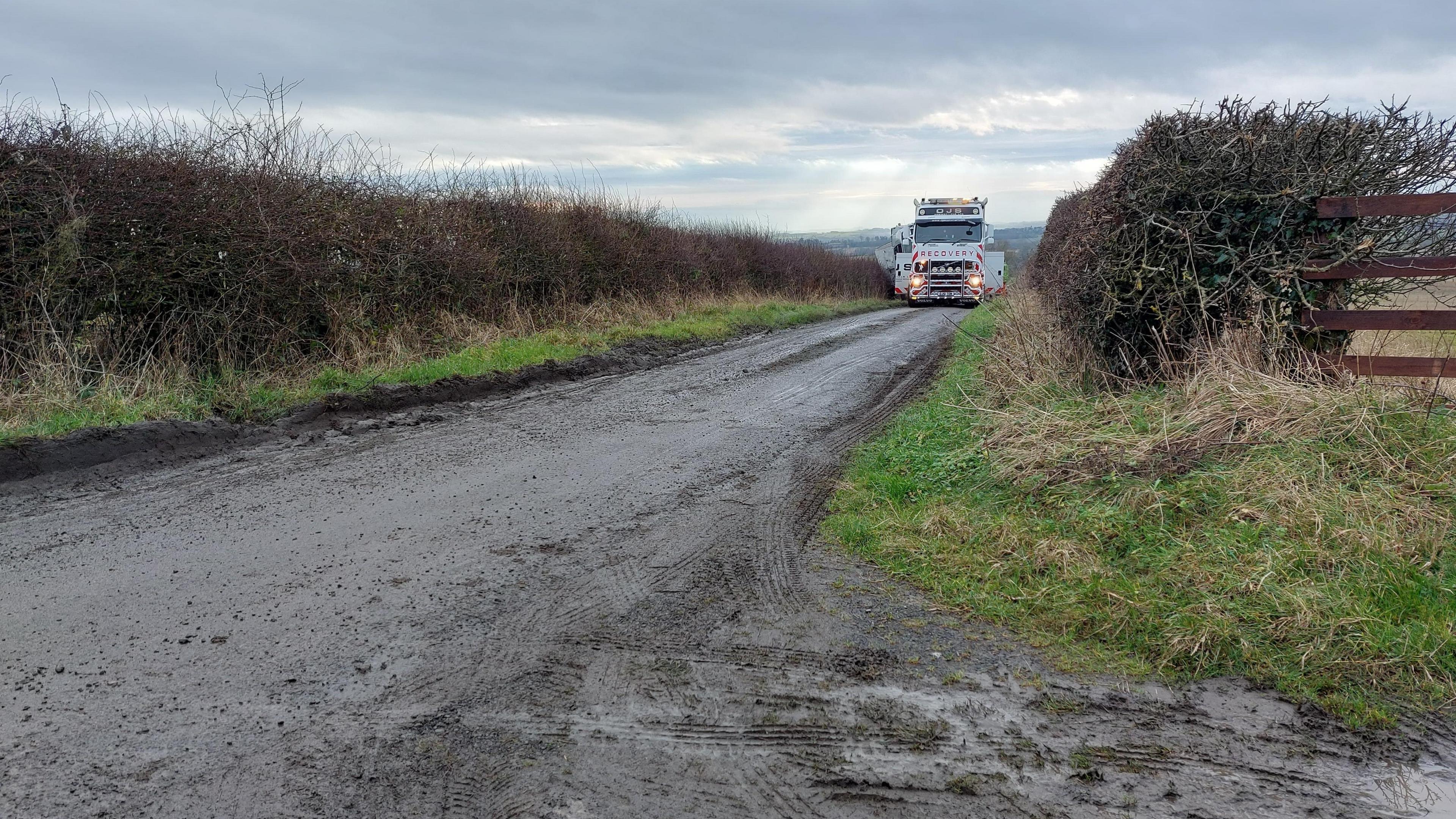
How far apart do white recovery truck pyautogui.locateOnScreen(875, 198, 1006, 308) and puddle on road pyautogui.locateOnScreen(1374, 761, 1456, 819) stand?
2955 centimetres

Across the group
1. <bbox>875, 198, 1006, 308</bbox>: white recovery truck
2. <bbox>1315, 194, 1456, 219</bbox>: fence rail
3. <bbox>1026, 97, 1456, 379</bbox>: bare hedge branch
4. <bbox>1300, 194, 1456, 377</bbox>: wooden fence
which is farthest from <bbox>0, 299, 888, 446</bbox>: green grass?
<bbox>875, 198, 1006, 308</bbox>: white recovery truck

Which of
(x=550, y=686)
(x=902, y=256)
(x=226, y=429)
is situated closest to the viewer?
(x=550, y=686)

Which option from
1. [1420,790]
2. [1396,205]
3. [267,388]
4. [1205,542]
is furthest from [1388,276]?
[267,388]

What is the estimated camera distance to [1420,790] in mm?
Result: 2812

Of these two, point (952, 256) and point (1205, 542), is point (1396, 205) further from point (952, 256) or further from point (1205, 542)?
point (952, 256)

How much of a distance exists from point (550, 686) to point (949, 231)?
31678 mm

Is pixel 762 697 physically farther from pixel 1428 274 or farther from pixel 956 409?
pixel 1428 274

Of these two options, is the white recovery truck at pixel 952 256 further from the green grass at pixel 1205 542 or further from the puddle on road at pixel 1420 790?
the puddle on road at pixel 1420 790

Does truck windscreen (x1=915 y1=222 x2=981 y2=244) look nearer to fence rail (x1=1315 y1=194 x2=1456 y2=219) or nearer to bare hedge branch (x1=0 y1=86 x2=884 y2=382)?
bare hedge branch (x1=0 y1=86 x2=884 y2=382)

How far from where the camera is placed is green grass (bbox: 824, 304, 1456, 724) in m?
3.58

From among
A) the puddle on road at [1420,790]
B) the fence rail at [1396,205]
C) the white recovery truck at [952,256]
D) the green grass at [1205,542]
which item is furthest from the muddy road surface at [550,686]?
the white recovery truck at [952,256]

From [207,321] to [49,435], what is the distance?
→ 9.37 ft

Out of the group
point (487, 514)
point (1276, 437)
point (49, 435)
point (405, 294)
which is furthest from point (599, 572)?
point (405, 294)

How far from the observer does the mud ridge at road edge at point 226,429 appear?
631 centimetres
